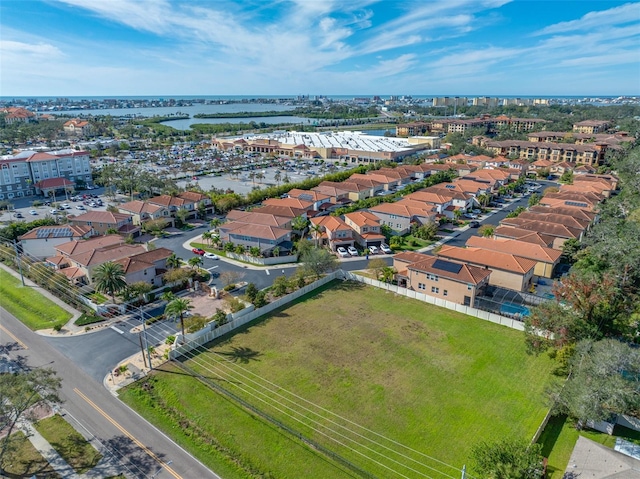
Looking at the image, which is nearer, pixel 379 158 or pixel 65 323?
pixel 65 323

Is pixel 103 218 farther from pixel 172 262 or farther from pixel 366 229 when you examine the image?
pixel 366 229

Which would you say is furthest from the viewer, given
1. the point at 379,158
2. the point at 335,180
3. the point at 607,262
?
the point at 379,158

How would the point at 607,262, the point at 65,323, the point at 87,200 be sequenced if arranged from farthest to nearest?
the point at 87,200, the point at 607,262, the point at 65,323

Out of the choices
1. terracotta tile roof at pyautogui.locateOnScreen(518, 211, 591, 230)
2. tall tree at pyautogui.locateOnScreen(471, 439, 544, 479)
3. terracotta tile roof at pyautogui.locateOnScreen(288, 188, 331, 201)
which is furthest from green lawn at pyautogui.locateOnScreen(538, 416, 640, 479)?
terracotta tile roof at pyautogui.locateOnScreen(288, 188, 331, 201)

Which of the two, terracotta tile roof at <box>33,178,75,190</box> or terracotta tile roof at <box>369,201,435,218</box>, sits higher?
terracotta tile roof at <box>33,178,75,190</box>

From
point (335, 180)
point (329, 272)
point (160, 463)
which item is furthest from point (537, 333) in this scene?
point (335, 180)

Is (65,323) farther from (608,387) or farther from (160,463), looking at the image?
(608,387)

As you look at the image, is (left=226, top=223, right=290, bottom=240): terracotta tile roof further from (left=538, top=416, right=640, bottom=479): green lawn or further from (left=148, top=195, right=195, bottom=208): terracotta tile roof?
(left=538, top=416, right=640, bottom=479): green lawn
